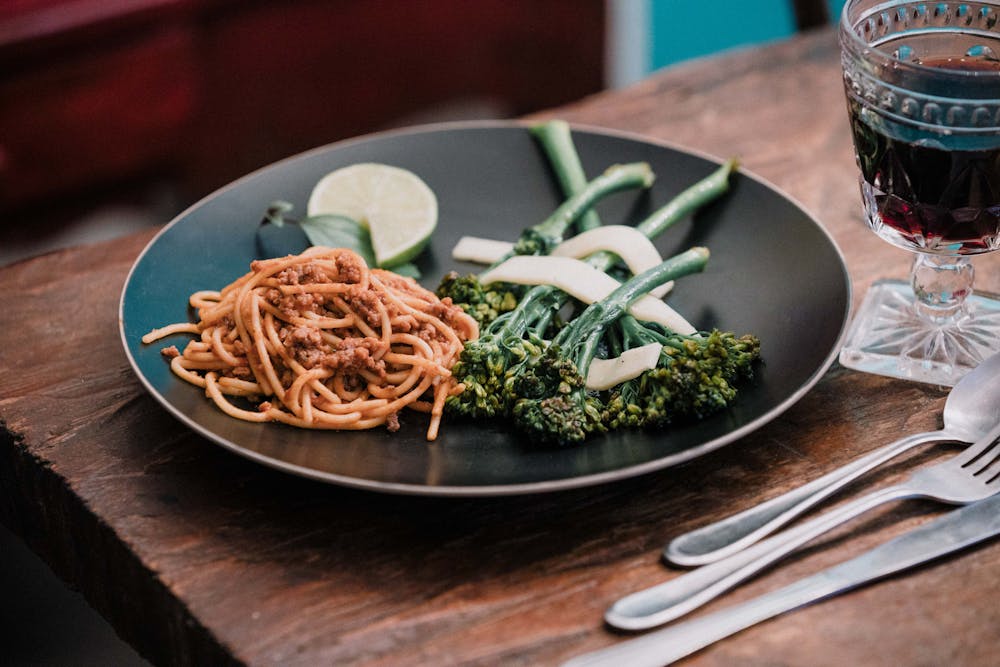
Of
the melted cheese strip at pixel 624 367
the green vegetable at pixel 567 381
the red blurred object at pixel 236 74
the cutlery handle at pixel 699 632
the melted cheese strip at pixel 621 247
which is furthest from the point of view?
the red blurred object at pixel 236 74

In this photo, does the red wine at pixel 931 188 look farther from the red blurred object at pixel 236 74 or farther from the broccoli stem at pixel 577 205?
the red blurred object at pixel 236 74

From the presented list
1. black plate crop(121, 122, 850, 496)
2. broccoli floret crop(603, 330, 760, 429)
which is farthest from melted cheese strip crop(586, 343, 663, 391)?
black plate crop(121, 122, 850, 496)

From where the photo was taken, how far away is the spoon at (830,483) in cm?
141

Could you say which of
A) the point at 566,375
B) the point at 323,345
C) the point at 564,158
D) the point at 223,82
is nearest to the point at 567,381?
the point at 566,375

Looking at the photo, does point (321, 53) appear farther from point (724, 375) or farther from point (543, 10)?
point (724, 375)

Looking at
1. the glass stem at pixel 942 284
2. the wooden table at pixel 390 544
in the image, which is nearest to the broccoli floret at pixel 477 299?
the wooden table at pixel 390 544

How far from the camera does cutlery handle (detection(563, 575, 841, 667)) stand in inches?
49.1

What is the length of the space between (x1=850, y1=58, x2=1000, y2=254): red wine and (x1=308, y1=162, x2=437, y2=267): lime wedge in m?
0.82

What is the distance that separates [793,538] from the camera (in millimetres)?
1401

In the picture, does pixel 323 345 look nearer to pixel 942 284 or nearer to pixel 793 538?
pixel 793 538

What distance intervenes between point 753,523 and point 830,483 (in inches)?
5.5

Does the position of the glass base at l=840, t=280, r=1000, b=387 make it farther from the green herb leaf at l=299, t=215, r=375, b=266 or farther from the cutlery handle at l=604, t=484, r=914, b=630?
the green herb leaf at l=299, t=215, r=375, b=266

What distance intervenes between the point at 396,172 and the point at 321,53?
250 cm

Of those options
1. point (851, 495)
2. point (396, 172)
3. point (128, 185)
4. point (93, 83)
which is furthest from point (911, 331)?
point (128, 185)
